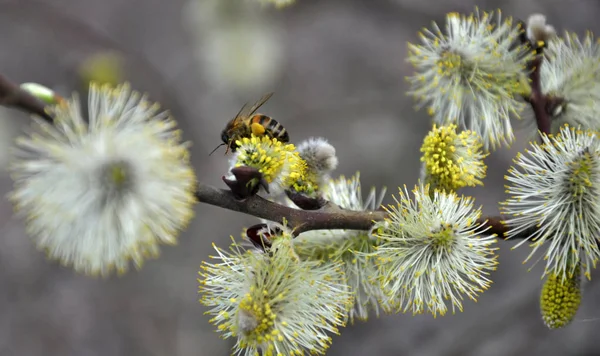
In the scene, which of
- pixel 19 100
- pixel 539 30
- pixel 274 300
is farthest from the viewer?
pixel 539 30

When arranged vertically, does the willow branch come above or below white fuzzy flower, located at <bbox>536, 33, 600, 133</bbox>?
below

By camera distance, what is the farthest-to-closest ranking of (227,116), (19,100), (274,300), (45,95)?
(227,116), (274,300), (45,95), (19,100)

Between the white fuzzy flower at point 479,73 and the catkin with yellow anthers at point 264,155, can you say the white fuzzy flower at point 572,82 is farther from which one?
the catkin with yellow anthers at point 264,155

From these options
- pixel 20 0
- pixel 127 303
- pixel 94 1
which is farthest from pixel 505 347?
pixel 94 1

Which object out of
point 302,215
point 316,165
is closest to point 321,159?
point 316,165

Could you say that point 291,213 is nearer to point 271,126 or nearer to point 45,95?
point 271,126

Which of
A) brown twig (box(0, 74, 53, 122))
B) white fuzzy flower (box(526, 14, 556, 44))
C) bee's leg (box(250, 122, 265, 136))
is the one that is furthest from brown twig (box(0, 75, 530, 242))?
white fuzzy flower (box(526, 14, 556, 44))

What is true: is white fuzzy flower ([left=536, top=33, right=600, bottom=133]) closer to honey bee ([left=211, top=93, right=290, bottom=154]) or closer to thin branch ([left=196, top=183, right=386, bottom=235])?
thin branch ([left=196, top=183, right=386, bottom=235])
